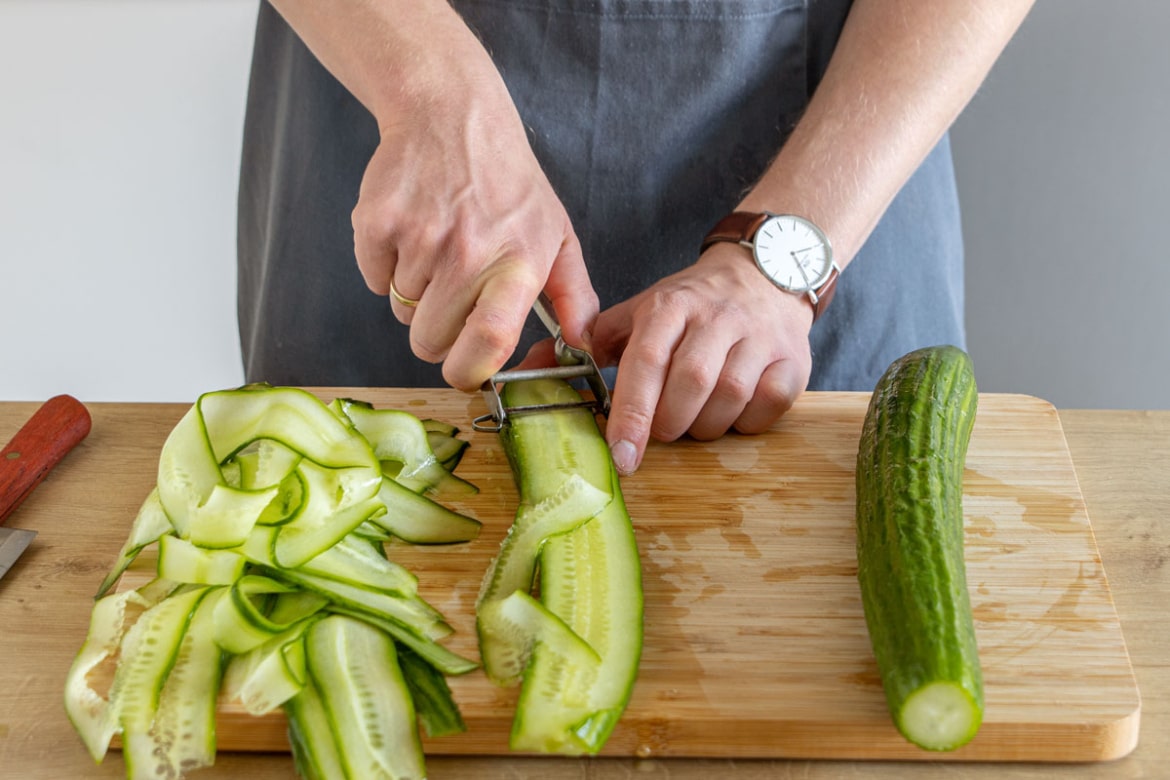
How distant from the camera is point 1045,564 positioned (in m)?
1.31

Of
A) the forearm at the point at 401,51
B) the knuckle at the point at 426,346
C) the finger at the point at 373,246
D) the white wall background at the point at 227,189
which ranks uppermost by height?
the forearm at the point at 401,51

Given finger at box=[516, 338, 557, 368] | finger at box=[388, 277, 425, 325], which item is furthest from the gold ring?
finger at box=[516, 338, 557, 368]

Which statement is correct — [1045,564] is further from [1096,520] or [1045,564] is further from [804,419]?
[804,419]

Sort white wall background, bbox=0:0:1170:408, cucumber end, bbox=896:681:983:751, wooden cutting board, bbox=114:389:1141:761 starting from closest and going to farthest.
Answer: cucumber end, bbox=896:681:983:751, wooden cutting board, bbox=114:389:1141:761, white wall background, bbox=0:0:1170:408

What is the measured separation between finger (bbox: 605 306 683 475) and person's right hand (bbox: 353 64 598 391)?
16cm

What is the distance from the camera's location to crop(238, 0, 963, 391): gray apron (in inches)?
A: 71.2

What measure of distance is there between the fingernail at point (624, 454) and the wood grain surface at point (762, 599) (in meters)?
0.04

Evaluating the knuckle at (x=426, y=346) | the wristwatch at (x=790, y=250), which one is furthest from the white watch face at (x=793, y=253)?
the knuckle at (x=426, y=346)

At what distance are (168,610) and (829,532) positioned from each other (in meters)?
0.81

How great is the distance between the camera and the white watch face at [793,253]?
1620 mm

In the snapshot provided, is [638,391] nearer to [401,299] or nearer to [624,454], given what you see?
[624,454]

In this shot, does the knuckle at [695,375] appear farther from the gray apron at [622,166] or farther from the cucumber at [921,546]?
the gray apron at [622,166]

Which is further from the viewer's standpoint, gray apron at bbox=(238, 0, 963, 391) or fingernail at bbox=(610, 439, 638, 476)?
gray apron at bbox=(238, 0, 963, 391)

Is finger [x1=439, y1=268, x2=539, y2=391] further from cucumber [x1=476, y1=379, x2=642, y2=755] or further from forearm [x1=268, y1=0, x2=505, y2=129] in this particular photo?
forearm [x1=268, y1=0, x2=505, y2=129]
